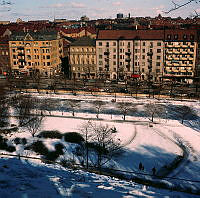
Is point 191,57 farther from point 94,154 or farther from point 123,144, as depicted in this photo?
point 94,154

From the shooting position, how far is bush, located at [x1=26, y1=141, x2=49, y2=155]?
27797 millimetres

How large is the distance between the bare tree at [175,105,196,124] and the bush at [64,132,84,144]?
45.8ft

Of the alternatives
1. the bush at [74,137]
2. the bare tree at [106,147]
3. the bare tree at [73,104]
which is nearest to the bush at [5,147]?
the bush at [74,137]

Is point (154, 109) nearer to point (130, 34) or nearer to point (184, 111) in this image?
point (184, 111)

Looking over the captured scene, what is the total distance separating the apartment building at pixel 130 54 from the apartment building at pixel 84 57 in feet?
4.67

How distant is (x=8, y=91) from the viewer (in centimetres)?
5078

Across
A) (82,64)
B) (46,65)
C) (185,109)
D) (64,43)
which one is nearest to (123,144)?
(185,109)

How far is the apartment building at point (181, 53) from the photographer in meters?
53.3

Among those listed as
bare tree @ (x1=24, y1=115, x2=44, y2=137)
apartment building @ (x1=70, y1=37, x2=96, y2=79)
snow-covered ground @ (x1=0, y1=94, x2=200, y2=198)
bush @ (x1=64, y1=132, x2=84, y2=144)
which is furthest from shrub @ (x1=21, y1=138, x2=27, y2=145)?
apartment building @ (x1=70, y1=37, x2=96, y2=79)

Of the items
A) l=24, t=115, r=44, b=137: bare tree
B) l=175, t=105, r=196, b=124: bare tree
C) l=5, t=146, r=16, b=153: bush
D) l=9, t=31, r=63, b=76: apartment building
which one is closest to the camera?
l=5, t=146, r=16, b=153: bush

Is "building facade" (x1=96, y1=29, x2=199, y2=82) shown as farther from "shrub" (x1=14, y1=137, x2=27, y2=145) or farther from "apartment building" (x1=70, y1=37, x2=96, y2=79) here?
"shrub" (x1=14, y1=137, x2=27, y2=145)

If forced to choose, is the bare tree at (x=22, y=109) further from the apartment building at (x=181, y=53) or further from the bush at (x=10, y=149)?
the apartment building at (x=181, y=53)

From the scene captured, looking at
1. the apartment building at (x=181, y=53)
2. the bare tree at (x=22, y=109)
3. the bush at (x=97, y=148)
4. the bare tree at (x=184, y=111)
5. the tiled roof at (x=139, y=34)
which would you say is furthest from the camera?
the tiled roof at (x=139, y=34)

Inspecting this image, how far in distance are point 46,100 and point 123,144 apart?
65.5ft
